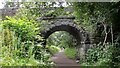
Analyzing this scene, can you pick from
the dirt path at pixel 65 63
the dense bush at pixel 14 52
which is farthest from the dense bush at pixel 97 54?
the dense bush at pixel 14 52

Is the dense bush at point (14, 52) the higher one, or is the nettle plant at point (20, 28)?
the nettle plant at point (20, 28)

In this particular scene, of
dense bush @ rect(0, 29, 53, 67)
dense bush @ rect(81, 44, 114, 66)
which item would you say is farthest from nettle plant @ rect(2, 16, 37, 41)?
dense bush @ rect(81, 44, 114, 66)

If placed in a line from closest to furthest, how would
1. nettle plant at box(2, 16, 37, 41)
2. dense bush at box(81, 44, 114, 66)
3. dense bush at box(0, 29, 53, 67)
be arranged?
dense bush at box(0, 29, 53, 67) → nettle plant at box(2, 16, 37, 41) → dense bush at box(81, 44, 114, 66)

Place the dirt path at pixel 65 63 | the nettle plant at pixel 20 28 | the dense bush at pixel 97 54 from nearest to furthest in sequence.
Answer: the nettle plant at pixel 20 28 → the dense bush at pixel 97 54 → the dirt path at pixel 65 63

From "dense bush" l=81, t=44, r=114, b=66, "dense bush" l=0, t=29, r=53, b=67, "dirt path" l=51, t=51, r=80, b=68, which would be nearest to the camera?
"dense bush" l=0, t=29, r=53, b=67

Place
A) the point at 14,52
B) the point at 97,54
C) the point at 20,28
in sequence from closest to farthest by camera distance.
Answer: the point at 14,52 < the point at 20,28 < the point at 97,54

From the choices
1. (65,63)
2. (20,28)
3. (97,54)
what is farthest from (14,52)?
(65,63)

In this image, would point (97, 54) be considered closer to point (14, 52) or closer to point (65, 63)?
point (65, 63)

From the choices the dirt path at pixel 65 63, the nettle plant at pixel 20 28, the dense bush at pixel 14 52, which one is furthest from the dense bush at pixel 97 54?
the dense bush at pixel 14 52

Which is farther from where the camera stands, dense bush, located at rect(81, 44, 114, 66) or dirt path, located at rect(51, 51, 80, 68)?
dirt path, located at rect(51, 51, 80, 68)

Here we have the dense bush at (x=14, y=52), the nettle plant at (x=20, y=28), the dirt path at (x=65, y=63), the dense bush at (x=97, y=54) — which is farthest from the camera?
the dirt path at (x=65, y=63)

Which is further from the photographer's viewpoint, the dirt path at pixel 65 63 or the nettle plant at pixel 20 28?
the dirt path at pixel 65 63

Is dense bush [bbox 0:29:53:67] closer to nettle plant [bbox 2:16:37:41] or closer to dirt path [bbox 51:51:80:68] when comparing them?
nettle plant [bbox 2:16:37:41]

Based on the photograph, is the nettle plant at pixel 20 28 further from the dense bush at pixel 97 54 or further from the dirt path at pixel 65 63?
the dirt path at pixel 65 63
